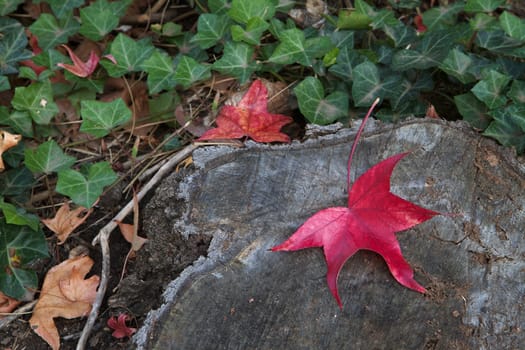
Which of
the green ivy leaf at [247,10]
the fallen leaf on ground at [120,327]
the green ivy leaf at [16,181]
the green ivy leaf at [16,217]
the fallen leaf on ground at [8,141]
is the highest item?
the green ivy leaf at [247,10]

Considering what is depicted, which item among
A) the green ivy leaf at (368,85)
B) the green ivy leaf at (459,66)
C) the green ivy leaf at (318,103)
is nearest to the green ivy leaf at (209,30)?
the green ivy leaf at (318,103)

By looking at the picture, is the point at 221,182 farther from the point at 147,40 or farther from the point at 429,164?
the point at 147,40

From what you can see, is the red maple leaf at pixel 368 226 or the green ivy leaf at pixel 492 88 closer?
the red maple leaf at pixel 368 226

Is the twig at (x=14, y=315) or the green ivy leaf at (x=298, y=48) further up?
the green ivy leaf at (x=298, y=48)

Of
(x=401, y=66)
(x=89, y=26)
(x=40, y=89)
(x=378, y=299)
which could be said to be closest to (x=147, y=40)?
(x=89, y=26)

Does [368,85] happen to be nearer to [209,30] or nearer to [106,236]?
[209,30]

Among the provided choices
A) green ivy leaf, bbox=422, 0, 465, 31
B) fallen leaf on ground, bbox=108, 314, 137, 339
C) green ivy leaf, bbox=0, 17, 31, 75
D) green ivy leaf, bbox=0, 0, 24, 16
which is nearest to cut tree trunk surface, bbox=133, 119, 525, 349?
fallen leaf on ground, bbox=108, 314, 137, 339

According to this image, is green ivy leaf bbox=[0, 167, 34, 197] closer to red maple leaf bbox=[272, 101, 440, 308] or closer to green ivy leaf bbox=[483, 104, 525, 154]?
red maple leaf bbox=[272, 101, 440, 308]

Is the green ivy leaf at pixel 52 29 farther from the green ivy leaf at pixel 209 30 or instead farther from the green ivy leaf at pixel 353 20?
the green ivy leaf at pixel 353 20
